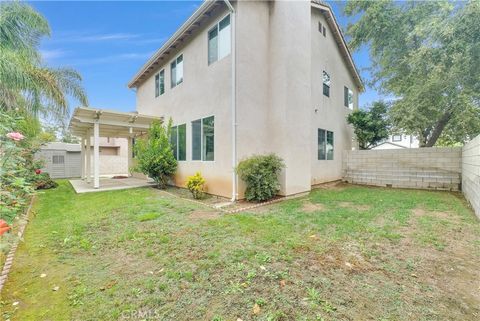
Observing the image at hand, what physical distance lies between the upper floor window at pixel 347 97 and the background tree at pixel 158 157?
33.7ft

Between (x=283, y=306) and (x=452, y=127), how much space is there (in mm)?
15097

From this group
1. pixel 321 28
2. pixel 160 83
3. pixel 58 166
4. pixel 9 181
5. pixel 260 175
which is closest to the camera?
pixel 9 181

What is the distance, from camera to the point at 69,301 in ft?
9.09

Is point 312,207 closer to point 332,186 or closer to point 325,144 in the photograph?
point 332,186

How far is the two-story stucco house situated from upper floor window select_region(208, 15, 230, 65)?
34 mm

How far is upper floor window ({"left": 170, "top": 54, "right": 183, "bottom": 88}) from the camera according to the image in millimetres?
11164

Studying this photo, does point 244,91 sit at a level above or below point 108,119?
above

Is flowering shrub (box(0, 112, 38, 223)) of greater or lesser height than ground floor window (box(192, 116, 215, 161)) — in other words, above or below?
below

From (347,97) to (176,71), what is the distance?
10.2 meters

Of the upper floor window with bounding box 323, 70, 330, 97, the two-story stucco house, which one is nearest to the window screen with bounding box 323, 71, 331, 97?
the upper floor window with bounding box 323, 70, 330, 97

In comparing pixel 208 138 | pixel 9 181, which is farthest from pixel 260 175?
pixel 9 181

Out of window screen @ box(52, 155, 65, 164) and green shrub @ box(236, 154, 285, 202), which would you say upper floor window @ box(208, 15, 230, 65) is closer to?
green shrub @ box(236, 154, 285, 202)

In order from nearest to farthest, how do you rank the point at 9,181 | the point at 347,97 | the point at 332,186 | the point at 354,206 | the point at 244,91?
the point at 9,181, the point at 354,206, the point at 244,91, the point at 332,186, the point at 347,97

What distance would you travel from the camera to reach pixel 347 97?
1468 centimetres
